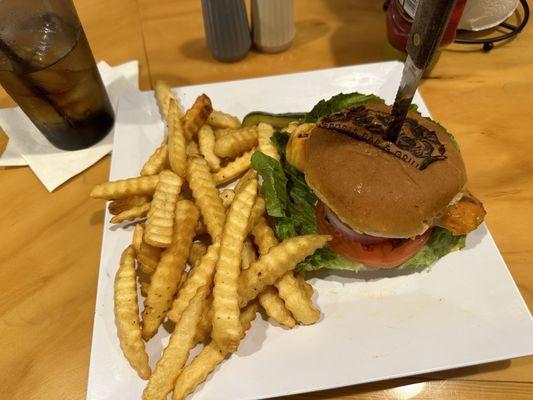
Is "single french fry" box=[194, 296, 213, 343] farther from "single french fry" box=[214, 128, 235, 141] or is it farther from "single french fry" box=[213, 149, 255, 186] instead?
"single french fry" box=[214, 128, 235, 141]

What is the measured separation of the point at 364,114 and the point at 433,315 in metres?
0.75

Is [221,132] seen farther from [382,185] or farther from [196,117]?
[382,185]

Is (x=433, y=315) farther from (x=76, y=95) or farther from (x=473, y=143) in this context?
(x=76, y=95)

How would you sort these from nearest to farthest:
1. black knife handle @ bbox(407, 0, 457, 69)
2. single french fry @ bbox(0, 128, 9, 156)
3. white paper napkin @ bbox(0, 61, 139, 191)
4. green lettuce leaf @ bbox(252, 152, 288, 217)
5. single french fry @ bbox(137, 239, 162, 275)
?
black knife handle @ bbox(407, 0, 457, 69) → single french fry @ bbox(137, 239, 162, 275) → green lettuce leaf @ bbox(252, 152, 288, 217) → white paper napkin @ bbox(0, 61, 139, 191) → single french fry @ bbox(0, 128, 9, 156)

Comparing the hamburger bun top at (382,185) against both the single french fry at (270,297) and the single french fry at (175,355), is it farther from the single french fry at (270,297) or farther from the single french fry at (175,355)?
the single french fry at (175,355)

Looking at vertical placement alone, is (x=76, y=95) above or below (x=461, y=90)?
above

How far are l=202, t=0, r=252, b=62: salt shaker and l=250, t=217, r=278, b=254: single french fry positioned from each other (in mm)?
1291

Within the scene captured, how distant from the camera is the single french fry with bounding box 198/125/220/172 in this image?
177cm

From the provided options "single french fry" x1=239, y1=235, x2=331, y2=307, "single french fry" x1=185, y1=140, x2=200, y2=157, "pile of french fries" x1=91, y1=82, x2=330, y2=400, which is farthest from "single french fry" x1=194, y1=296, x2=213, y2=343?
"single french fry" x1=185, y1=140, x2=200, y2=157

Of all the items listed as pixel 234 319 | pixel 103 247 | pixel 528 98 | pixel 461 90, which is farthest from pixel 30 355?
pixel 528 98

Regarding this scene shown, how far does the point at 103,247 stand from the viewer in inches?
67.2

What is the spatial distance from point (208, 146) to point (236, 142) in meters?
0.15

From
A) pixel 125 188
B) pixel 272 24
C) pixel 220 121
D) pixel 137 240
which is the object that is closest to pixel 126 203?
pixel 125 188

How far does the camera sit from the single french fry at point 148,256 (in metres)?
1.44
